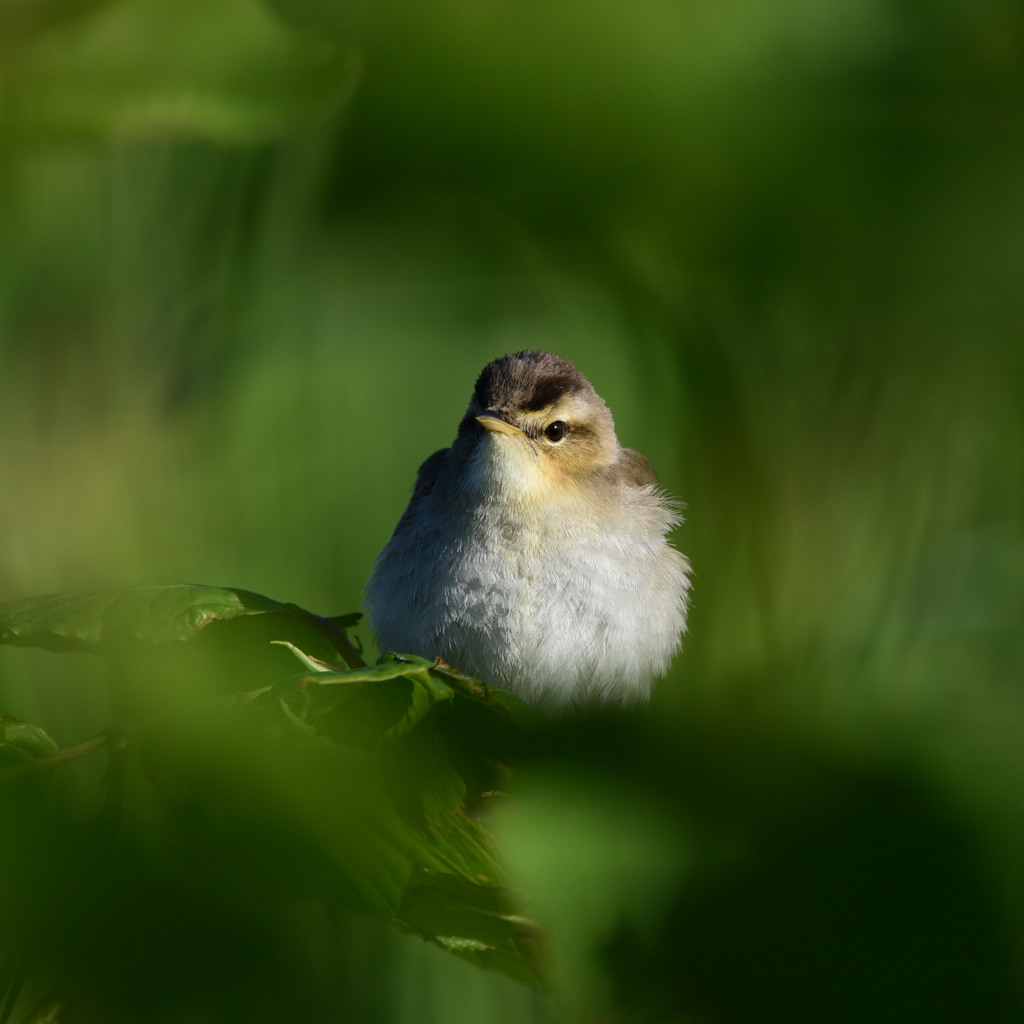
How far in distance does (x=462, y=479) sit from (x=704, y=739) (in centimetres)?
151

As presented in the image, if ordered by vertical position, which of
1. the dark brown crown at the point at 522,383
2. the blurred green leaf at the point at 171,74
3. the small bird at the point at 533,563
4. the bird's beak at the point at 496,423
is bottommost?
the small bird at the point at 533,563

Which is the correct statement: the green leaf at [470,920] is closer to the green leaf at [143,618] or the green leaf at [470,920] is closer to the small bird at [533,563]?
the green leaf at [143,618]

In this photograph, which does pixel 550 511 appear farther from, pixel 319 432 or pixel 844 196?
pixel 844 196

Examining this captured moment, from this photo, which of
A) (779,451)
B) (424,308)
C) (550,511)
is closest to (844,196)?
(779,451)

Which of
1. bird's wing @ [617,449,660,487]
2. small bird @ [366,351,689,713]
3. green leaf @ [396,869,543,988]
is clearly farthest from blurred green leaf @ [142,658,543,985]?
bird's wing @ [617,449,660,487]

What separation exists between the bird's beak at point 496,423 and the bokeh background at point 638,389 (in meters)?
0.74

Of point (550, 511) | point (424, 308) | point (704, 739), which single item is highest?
point (424, 308)

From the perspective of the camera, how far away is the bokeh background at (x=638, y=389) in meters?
0.22

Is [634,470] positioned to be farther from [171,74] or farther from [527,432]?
[171,74]

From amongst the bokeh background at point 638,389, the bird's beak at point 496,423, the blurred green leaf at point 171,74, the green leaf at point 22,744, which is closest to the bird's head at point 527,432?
the bird's beak at point 496,423

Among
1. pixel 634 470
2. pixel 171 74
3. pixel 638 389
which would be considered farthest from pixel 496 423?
pixel 171 74

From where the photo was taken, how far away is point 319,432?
88cm

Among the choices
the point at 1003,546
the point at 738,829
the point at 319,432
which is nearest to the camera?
the point at 738,829

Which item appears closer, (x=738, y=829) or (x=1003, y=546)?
(x=738, y=829)
